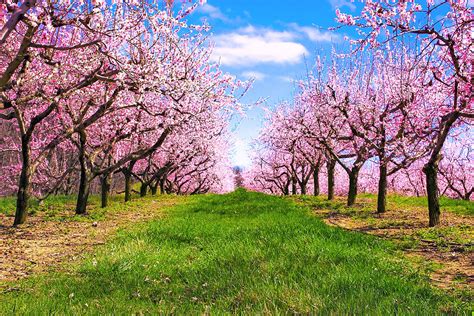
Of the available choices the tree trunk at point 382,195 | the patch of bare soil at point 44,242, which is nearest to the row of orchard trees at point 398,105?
the tree trunk at point 382,195

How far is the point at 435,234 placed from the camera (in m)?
10.6

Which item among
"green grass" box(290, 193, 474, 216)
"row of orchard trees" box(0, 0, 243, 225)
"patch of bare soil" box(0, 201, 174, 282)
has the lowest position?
"patch of bare soil" box(0, 201, 174, 282)

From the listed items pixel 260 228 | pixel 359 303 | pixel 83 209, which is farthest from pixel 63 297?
pixel 83 209

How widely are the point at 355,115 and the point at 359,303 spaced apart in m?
15.7

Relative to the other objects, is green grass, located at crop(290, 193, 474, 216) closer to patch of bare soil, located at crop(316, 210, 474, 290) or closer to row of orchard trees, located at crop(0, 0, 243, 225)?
patch of bare soil, located at crop(316, 210, 474, 290)

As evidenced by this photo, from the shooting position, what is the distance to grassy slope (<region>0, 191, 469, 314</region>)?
184 inches

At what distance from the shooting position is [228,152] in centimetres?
4819

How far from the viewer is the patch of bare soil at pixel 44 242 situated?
25.2 ft

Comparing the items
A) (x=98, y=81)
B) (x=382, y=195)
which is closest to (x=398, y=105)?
(x=382, y=195)

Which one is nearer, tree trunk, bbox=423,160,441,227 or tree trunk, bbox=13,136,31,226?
tree trunk, bbox=423,160,441,227

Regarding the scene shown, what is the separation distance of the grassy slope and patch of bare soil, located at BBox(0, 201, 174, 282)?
88cm

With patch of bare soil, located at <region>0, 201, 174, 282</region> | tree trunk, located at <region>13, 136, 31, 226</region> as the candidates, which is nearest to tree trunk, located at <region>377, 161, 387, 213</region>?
patch of bare soil, located at <region>0, 201, 174, 282</region>

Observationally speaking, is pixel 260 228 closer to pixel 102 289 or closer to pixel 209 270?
pixel 209 270

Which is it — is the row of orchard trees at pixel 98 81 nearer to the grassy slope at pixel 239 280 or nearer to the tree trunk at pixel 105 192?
the tree trunk at pixel 105 192
